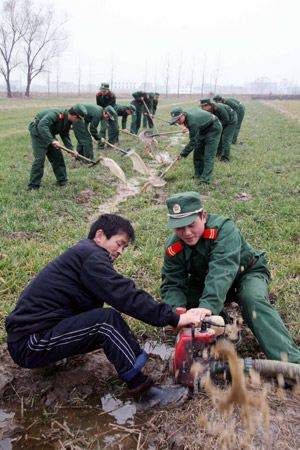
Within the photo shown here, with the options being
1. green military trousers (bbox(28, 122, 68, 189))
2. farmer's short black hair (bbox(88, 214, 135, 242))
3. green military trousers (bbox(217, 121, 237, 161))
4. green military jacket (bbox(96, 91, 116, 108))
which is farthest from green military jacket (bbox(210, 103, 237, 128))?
farmer's short black hair (bbox(88, 214, 135, 242))

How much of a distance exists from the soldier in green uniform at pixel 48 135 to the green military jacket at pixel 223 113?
4.00 meters

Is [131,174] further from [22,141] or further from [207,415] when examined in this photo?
[207,415]

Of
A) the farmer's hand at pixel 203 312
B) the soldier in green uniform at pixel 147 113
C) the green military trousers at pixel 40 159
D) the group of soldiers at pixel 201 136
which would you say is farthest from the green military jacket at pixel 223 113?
the farmer's hand at pixel 203 312

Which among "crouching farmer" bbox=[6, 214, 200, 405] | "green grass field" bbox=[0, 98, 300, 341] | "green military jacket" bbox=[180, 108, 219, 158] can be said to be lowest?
"green grass field" bbox=[0, 98, 300, 341]

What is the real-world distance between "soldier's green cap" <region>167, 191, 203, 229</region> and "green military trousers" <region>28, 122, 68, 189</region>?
186 inches

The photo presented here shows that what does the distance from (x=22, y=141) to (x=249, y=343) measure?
39.1 feet

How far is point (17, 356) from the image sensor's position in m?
2.29

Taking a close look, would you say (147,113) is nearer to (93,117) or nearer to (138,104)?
(138,104)

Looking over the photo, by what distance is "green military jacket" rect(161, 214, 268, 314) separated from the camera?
2604mm

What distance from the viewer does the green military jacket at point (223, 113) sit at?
9352 mm

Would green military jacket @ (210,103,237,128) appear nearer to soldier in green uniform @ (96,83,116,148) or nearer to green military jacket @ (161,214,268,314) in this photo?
soldier in green uniform @ (96,83,116,148)

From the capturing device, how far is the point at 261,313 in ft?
8.65

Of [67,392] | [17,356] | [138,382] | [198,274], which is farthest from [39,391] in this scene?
[198,274]

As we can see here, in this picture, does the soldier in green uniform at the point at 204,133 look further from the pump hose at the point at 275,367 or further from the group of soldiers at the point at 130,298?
the pump hose at the point at 275,367
